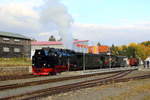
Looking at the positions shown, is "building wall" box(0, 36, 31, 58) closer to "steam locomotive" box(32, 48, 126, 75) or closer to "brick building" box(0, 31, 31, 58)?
"brick building" box(0, 31, 31, 58)

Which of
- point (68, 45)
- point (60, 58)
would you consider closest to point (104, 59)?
point (68, 45)

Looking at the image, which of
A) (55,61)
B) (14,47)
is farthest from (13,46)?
(55,61)

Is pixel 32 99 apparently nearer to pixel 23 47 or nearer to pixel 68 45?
pixel 68 45

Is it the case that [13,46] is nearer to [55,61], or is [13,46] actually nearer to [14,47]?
[14,47]


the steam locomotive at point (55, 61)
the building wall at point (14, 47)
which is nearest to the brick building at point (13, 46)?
the building wall at point (14, 47)

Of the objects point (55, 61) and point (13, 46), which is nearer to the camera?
point (55, 61)

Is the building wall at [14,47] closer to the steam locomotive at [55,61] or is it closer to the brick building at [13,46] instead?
the brick building at [13,46]

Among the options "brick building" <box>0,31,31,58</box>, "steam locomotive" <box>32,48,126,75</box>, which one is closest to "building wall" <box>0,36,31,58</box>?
"brick building" <box>0,31,31,58</box>

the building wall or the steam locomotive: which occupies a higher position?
the building wall

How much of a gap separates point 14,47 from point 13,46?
42cm

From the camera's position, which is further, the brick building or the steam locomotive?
the brick building

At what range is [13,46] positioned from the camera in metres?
58.4

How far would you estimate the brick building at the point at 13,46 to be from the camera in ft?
182

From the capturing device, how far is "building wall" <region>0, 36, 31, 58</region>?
5553 cm
